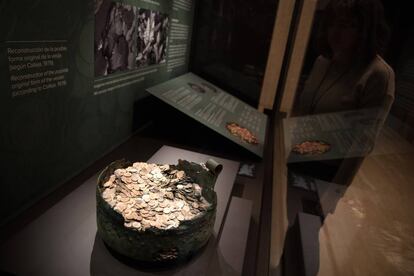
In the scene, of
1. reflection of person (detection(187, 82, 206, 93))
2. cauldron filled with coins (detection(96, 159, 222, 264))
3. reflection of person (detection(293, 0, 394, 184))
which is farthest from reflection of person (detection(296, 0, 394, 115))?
reflection of person (detection(187, 82, 206, 93))

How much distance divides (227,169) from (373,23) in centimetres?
103

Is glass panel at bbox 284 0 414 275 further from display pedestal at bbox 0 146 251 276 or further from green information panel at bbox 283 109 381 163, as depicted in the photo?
display pedestal at bbox 0 146 251 276

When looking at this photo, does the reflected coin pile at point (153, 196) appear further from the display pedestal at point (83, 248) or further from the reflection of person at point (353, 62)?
the reflection of person at point (353, 62)

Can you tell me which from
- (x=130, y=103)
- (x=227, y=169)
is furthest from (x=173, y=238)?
(x=130, y=103)

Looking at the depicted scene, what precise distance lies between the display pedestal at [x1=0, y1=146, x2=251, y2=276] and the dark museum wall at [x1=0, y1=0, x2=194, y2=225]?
142mm

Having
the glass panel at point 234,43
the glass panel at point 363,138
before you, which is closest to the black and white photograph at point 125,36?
the glass panel at point 234,43

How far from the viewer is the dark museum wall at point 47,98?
3.11 feet

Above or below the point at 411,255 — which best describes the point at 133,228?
below

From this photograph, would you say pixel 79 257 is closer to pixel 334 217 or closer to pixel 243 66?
pixel 334 217

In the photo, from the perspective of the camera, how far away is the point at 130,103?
1.82 meters

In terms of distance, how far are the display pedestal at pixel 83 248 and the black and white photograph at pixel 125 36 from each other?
64 cm

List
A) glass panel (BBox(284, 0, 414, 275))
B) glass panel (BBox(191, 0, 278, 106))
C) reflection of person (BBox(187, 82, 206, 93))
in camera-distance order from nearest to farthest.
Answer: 1. glass panel (BBox(284, 0, 414, 275))
2. reflection of person (BBox(187, 82, 206, 93))
3. glass panel (BBox(191, 0, 278, 106))

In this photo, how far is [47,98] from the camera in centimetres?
112

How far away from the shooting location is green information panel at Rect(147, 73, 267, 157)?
1846mm
